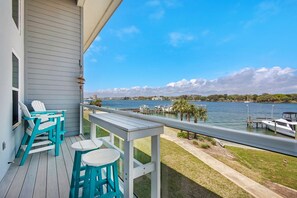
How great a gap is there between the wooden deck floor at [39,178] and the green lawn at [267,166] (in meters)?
1.66

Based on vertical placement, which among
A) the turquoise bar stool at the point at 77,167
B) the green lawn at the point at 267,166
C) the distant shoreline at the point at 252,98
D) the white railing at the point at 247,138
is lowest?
the turquoise bar stool at the point at 77,167

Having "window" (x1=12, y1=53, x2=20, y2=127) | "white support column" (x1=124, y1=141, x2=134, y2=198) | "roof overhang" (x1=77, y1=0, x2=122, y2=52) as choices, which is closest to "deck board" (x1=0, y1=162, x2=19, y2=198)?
"window" (x1=12, y1=53, x2=20, y2=127)

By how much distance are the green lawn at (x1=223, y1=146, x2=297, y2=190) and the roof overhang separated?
152 inches

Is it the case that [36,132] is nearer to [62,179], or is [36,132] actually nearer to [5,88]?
[5,88]

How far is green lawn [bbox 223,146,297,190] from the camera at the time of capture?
54 cm

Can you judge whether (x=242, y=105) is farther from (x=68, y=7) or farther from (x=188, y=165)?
(x=68, y=7)

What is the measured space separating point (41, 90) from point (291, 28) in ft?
15.7

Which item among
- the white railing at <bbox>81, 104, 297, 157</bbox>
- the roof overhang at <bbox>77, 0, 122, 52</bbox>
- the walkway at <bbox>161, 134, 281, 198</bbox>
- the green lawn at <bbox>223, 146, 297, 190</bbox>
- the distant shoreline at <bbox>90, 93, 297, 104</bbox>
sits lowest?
the walkway at <bbox>161, 134, 281, 198</bbox>

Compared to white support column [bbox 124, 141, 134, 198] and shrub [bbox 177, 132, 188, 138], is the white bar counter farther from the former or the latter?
shrub [bbox 177, 132, 188, 138]

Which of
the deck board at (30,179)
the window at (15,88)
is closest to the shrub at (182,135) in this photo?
the deck board at (30,179)

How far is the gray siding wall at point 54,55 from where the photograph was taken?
3273mm

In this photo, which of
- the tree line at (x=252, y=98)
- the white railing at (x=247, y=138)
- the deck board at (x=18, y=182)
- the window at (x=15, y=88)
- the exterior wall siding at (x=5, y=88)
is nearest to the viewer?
the white railing at (x=247, y=138)

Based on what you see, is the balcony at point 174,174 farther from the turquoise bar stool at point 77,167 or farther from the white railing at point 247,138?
the turquoise bar stool at point 77,167

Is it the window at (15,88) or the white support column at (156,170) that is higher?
the window at (15,88)
